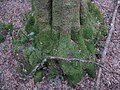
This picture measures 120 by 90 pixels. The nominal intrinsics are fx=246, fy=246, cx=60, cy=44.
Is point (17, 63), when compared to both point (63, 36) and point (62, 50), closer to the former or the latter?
point (62, 50)

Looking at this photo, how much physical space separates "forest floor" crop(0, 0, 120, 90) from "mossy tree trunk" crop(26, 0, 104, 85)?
28 centimetres

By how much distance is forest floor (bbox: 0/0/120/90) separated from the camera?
18.7 ft

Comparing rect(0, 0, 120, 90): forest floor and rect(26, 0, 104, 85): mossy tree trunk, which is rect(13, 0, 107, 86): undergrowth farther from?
rect(0, 0, 120, 90): forest floor

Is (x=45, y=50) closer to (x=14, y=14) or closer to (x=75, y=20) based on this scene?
(x=75, y=20)

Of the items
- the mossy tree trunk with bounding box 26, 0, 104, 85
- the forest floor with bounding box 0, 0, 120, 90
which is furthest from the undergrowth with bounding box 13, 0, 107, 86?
the forest floor with bounding box 0, 0, 120, 90

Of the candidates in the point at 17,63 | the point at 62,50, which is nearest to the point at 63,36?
the point at 62,50

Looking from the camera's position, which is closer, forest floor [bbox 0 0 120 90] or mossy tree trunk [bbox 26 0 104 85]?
mossy tree trunk [bbox 26 0 104 85]

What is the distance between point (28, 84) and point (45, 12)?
176 cm

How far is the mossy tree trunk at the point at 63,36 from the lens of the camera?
5477 mm

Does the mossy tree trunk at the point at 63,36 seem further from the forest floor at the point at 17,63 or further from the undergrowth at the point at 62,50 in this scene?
the forest floor at the point at 17,63

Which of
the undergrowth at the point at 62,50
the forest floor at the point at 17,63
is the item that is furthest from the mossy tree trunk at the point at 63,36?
the forest floor at the point at 17,63

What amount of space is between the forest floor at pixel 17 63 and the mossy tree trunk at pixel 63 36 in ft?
0.93

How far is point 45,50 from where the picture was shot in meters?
5.84

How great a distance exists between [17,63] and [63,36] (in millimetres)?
1537
